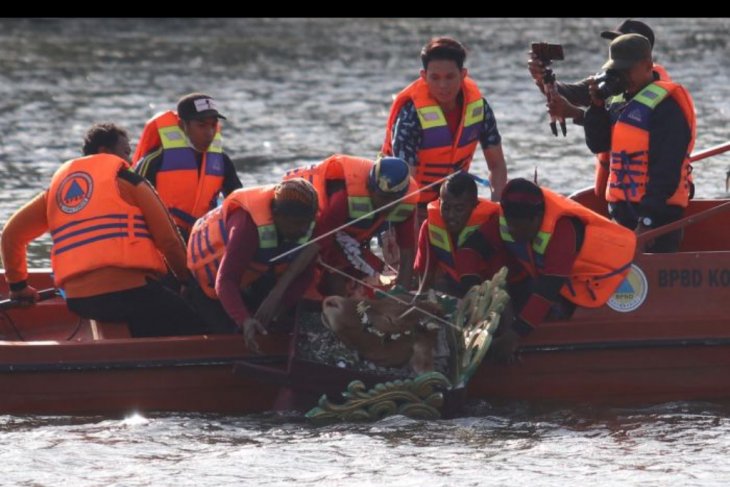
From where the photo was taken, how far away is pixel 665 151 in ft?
29.8

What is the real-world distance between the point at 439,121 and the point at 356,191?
50.7 inches

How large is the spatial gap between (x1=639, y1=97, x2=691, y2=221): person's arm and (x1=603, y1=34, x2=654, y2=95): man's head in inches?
7.4

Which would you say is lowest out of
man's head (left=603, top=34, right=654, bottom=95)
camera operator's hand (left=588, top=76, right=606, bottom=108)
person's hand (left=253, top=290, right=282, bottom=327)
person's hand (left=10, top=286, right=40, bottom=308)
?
person's hand (left=253, top=290, right=282, bottom=327)

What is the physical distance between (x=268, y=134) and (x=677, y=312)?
1244 centimetres

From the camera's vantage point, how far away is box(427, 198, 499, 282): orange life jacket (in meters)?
8.82

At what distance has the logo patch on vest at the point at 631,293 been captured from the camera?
352 inches

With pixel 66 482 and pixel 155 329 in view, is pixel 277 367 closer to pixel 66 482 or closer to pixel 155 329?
pixel 155 329

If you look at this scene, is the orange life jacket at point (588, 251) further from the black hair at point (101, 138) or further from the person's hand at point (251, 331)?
the black hair at point (101, 138)

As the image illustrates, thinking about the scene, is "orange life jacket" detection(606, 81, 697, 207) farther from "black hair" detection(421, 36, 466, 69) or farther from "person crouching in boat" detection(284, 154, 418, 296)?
"person crouching in boat" detection(284, 154, 418, 296)

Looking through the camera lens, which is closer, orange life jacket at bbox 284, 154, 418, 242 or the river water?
the river water

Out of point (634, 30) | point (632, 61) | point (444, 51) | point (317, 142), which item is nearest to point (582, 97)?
point (634, 30)

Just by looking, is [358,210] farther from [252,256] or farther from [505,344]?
[505,344]

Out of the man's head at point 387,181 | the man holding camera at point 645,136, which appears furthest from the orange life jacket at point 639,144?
the man's head at point 387,181

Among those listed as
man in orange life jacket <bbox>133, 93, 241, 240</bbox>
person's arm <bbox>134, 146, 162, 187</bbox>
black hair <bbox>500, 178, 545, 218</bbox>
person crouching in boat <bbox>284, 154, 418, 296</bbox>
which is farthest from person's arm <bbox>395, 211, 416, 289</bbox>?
person's arm <bbox>134, 146, 162, 187</bbox>
